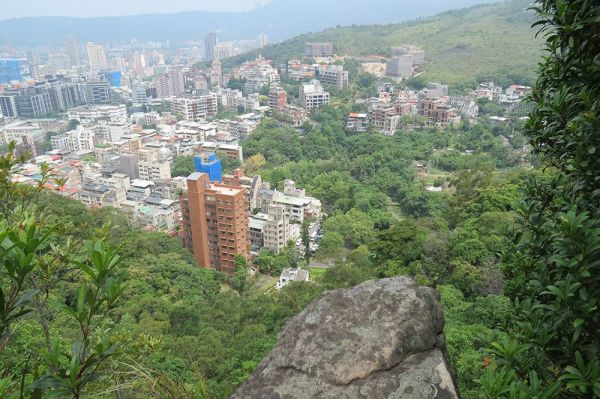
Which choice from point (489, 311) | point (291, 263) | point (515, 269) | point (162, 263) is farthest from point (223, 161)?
point (515, 269)

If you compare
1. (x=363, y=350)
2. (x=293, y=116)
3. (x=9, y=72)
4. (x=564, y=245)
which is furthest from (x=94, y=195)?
(x=9, y=72)

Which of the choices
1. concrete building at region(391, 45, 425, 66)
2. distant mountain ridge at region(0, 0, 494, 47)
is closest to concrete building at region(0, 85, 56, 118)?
concrete building at region(391, 45, 425, 66)

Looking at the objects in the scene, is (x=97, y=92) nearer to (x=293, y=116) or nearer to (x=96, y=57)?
(x=293, y=116)

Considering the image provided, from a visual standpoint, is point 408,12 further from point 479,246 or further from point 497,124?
point 479,246

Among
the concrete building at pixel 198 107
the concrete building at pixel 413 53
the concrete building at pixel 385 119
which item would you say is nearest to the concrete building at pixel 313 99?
the concrete building at pixel 385 119

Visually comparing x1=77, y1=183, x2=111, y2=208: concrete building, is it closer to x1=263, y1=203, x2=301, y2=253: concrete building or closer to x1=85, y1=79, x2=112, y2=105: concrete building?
x1=263, y1=203, x2=301, y2=253: concrete building

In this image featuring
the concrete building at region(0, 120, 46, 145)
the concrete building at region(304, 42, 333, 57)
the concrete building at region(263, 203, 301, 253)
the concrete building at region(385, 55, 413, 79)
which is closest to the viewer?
the concrete building at region(263, 203, 301, 253)

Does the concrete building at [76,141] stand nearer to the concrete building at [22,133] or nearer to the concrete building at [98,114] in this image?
the concrete building at [22,133]
